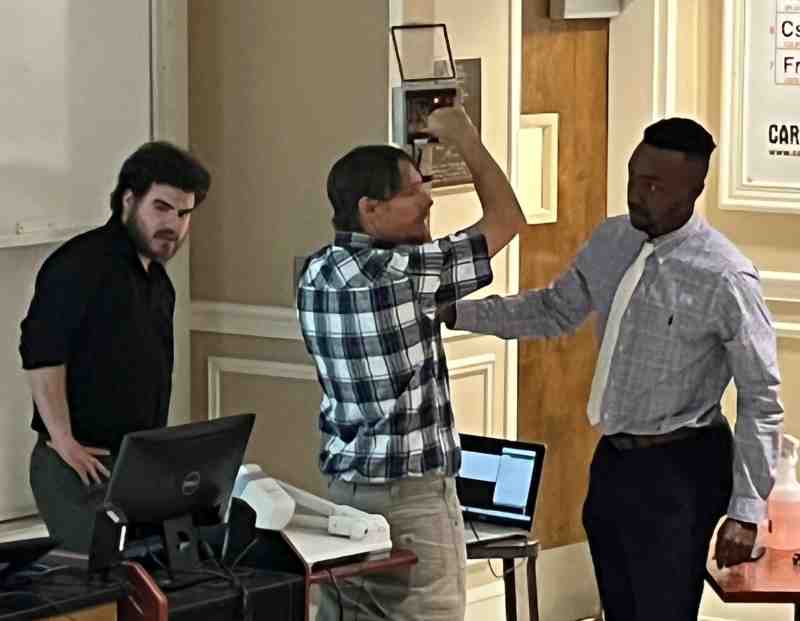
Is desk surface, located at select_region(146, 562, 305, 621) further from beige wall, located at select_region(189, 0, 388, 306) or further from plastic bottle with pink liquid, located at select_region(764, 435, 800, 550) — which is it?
beige wall, located at select_region(189, 0, 388, 306)

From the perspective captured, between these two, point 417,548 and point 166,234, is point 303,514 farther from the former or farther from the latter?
A: point 166,234

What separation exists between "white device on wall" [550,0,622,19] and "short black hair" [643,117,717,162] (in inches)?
60.8

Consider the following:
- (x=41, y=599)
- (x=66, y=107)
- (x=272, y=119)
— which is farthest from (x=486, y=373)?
(x=41, y=599)

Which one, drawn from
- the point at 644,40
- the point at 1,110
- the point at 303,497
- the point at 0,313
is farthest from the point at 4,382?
the point at 644,40

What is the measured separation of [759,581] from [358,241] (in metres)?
1.25

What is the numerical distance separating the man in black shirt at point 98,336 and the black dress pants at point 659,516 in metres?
1.06

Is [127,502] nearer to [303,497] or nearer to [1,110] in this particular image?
[303,497]

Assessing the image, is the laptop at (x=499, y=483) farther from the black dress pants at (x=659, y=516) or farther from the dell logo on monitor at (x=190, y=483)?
the dell logo on monitor at (x=190, y=483)

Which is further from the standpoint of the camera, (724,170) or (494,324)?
(724,170)

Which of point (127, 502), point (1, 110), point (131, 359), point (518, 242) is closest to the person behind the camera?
point (127, 502)

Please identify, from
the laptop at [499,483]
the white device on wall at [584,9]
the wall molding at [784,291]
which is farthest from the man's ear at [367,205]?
the wall molding at [784,291]

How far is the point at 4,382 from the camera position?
4660 millimetres

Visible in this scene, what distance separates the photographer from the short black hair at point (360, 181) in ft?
12.1

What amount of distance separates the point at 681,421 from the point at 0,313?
1800 millimetres
